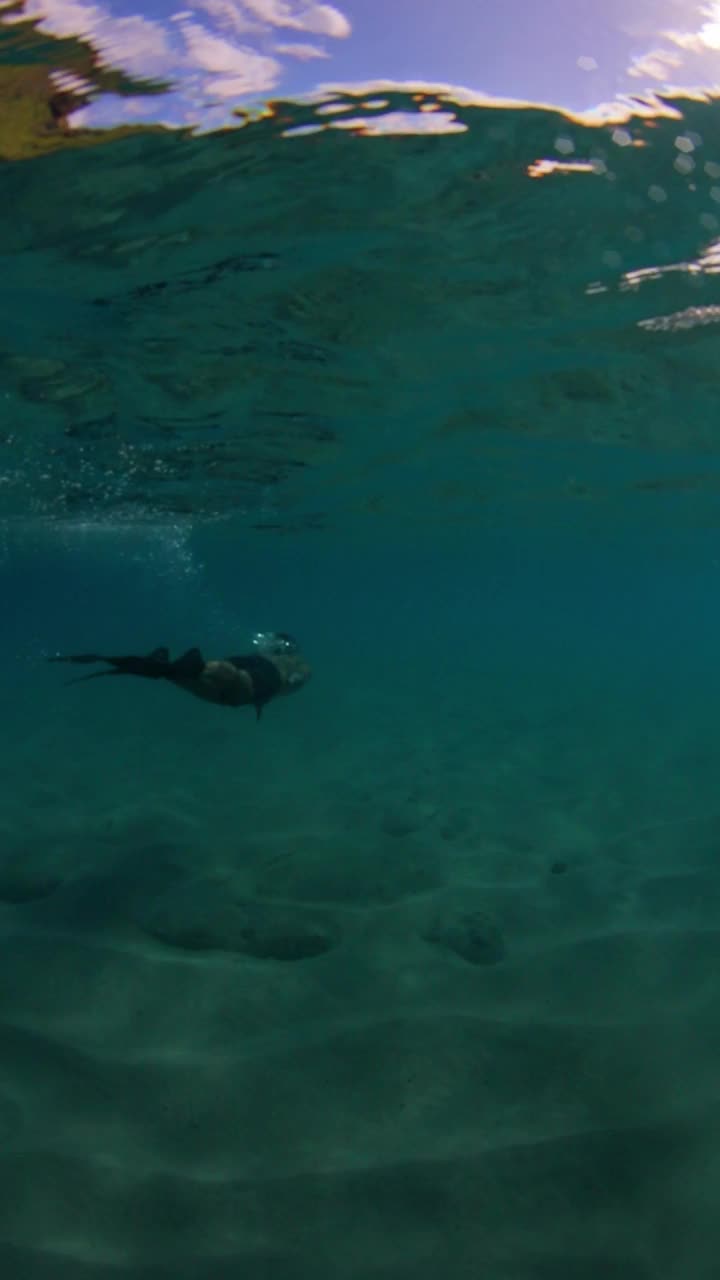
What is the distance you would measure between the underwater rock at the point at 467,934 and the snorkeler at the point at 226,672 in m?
2.74

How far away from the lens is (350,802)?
497 inches

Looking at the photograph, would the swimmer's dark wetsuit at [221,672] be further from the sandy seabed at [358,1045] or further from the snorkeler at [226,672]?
the sandy seabed at [358,1045]

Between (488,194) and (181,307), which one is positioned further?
(181,307)

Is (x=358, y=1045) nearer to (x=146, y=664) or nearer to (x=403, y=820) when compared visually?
(x=146, y=664)

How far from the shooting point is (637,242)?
10.6 m

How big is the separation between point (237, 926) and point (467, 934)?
6.90 ft

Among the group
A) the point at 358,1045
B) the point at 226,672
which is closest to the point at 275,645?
the point at 226,672

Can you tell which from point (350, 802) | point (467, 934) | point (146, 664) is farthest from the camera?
point (350, 802)

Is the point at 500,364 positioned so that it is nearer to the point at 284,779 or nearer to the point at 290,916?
the point at 284,779

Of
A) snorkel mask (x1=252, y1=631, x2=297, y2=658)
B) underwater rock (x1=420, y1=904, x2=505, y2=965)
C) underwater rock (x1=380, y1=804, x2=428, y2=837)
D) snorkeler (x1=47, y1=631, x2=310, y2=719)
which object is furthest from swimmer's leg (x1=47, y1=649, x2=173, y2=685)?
underwater rock (x1=380, y1=804, x2=428, y2=837)

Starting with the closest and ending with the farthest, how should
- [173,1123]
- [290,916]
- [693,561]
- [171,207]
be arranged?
[173,1123] → [290,916] → [171,207] → [693,561]

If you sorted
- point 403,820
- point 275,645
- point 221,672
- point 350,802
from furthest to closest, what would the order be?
point 350,802 → point 403,820 → point 275,645 → point 221,672

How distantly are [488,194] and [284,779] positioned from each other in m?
9.99

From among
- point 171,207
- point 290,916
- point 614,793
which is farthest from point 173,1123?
point 614,793
